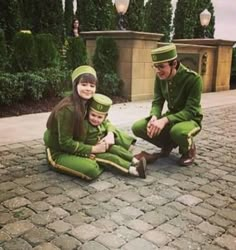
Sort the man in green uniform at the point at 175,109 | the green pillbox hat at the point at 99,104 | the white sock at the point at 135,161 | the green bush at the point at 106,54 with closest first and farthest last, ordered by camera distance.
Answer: the green pillbox hat at the point at 99,104 → the white sock at the point at 135,161 → the man in green uniform at the point at 175,109 → the green bush at the point at 106,54

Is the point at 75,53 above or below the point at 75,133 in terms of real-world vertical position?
above

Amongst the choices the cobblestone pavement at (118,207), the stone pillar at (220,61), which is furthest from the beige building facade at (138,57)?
the cobblestone pavement at (118,207)

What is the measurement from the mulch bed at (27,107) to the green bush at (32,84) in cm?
14

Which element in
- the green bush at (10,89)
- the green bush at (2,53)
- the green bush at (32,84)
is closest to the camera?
the green bush at (10,89)

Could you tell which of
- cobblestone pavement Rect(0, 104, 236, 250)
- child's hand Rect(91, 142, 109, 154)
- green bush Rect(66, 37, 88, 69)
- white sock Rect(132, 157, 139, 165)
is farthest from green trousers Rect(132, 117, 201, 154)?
green bush Rect(66, 37, 88, 69)

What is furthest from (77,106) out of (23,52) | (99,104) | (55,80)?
(23,52)

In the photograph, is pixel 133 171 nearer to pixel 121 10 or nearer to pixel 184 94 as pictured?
pixel 184 94

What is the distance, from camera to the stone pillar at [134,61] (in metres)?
8.83

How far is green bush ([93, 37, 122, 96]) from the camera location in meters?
8.82

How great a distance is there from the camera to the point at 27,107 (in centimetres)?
732

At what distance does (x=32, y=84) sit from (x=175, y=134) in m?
3.84

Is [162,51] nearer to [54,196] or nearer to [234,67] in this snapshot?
[54,196]

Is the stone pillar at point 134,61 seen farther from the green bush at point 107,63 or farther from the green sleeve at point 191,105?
the green sleeve at point 191,105

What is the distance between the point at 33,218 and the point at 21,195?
479 mm
